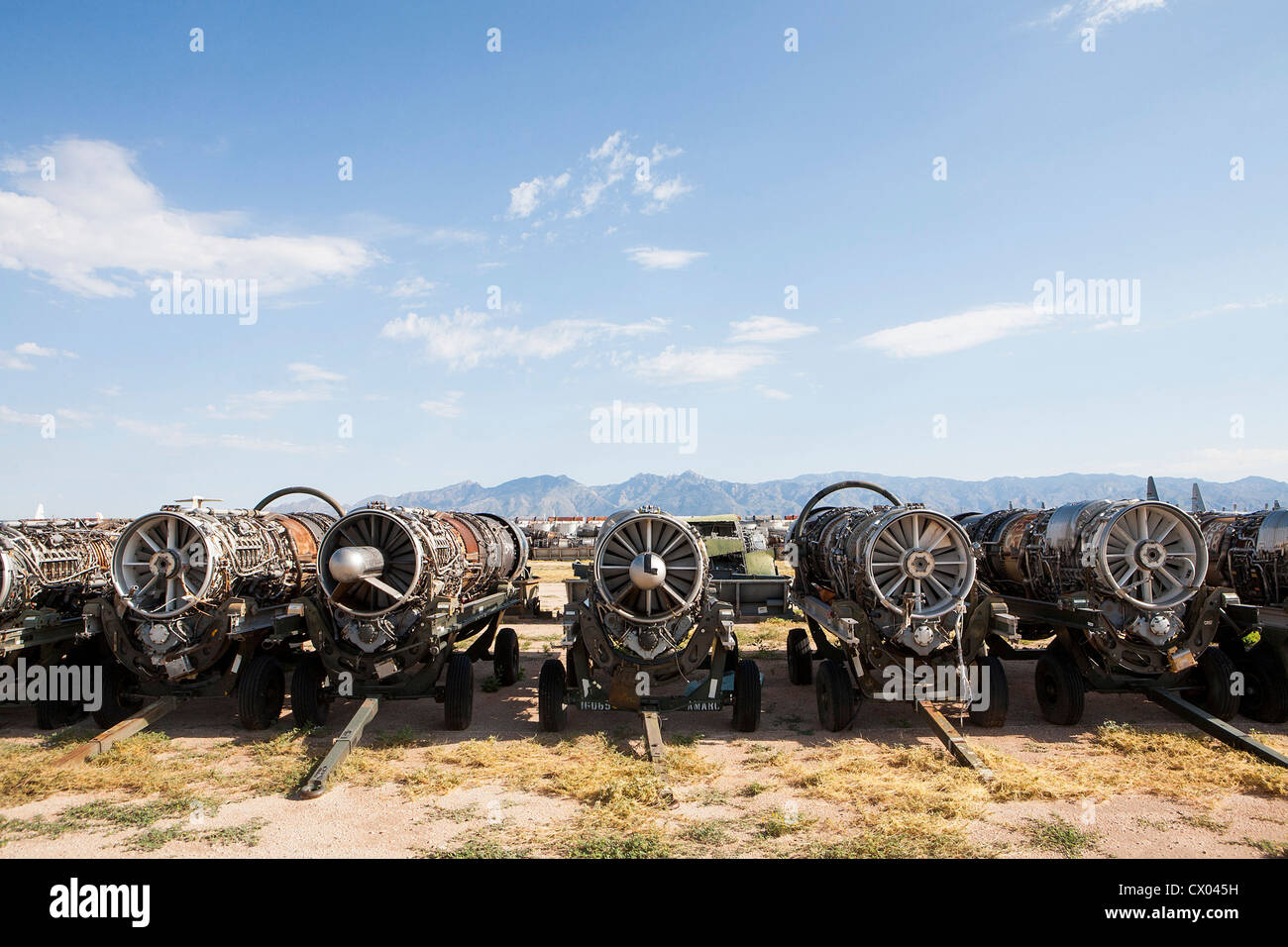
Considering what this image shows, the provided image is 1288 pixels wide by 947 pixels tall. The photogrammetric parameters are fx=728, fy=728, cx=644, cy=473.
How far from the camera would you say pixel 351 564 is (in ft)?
36.3

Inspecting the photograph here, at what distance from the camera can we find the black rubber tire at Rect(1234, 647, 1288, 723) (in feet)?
38.3

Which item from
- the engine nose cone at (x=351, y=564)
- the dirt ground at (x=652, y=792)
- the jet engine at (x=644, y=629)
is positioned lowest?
the dirt ground at (x=652, y=792)

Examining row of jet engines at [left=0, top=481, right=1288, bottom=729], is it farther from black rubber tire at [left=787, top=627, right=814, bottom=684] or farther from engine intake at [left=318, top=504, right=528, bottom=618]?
black rubber tire at [left=787, top=627, right=814, bottom=684]

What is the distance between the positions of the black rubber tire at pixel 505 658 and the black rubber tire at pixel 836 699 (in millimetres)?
6687

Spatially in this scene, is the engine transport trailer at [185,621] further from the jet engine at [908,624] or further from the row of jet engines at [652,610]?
the jet engine at [908,624]

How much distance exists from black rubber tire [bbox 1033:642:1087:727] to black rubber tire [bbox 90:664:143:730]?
15.3m

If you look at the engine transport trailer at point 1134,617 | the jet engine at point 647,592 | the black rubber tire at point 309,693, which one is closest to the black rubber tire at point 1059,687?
the engine transport trailer at point 1134,617

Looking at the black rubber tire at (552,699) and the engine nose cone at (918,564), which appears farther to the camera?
the black rubber tire at (552,699)

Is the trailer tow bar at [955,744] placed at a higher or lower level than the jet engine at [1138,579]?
lower

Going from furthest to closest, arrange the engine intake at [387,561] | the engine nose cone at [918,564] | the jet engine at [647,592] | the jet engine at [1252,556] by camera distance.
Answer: the jet engine at [1252,556]
the engine intake at [387,561]
the engine nose cone at [918,564]
the jet engine at [647,592]

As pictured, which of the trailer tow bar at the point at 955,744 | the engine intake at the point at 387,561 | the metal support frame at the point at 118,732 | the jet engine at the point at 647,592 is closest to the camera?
the trailer tow bar at the point at 955,744

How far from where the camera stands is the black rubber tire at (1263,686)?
11.7 metres

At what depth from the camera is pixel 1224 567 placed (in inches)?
534

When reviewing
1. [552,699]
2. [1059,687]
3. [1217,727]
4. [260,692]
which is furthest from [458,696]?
[1217,727]
